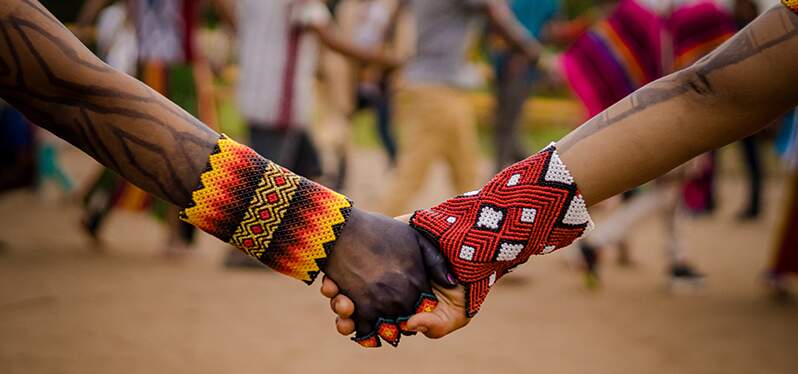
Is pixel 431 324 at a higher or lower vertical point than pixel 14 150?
higher

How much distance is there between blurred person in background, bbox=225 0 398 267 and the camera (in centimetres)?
495

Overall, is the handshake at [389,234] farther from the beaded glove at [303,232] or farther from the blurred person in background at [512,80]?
the blurred person in background at [512,80]

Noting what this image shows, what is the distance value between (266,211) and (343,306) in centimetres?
29

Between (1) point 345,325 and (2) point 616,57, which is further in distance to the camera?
(2) point 616,57

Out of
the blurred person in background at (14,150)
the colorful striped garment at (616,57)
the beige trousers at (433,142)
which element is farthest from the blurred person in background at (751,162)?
the blurred person in background at (14,150)

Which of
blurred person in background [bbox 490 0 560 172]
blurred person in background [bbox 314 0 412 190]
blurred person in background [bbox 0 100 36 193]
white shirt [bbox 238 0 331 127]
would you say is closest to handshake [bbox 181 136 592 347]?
white shirt [bbox 238 0 331 127]

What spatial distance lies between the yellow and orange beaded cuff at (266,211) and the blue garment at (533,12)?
5.23m

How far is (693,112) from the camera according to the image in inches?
69.4

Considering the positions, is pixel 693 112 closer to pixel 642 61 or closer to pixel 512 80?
pixel 642 61

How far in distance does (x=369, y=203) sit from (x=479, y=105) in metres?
7.52

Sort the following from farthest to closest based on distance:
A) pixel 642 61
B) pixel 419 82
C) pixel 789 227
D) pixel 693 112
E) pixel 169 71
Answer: pixel 419 82, pixel 169 71, pixel 642 61, pixel 789 227, pixel 693 112

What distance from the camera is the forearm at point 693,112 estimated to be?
5.62 feet

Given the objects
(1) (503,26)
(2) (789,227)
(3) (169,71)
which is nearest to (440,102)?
(1) (503,26)

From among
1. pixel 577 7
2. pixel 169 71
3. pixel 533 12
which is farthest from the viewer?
pixel 577 7
